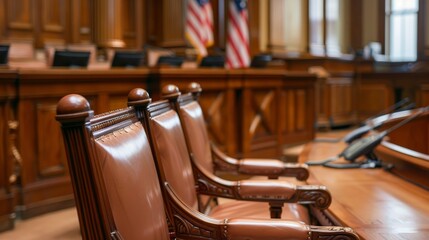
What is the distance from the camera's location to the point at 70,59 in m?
3.56

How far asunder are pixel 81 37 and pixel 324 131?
3.95 m

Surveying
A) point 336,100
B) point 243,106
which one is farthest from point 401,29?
point 243,106

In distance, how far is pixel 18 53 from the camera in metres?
5.55

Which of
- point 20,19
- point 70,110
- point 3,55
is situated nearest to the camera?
point 70,110

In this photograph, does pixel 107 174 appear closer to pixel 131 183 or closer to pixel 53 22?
pixel 131 183

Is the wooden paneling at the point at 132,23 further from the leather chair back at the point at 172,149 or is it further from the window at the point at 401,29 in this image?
the leather chair back at the point at 172,149

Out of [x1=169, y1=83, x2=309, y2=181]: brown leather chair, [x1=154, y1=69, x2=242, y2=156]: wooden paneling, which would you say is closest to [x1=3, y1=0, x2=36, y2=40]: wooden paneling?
[x1=154, y1=69, x2=242, y2=156]: wooden paneling

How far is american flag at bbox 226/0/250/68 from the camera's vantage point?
648cm

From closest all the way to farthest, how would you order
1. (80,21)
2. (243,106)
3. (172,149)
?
(172,149) → (243,106) → (80,21)

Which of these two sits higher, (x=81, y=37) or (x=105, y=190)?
(x=81, y=37)

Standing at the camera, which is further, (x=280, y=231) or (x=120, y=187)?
(x=280, y=231)

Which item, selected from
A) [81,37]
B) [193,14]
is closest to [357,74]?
[193,14]

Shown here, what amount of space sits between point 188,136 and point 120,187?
0.83 metres

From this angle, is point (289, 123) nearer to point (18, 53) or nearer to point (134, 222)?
point (18, 53)
